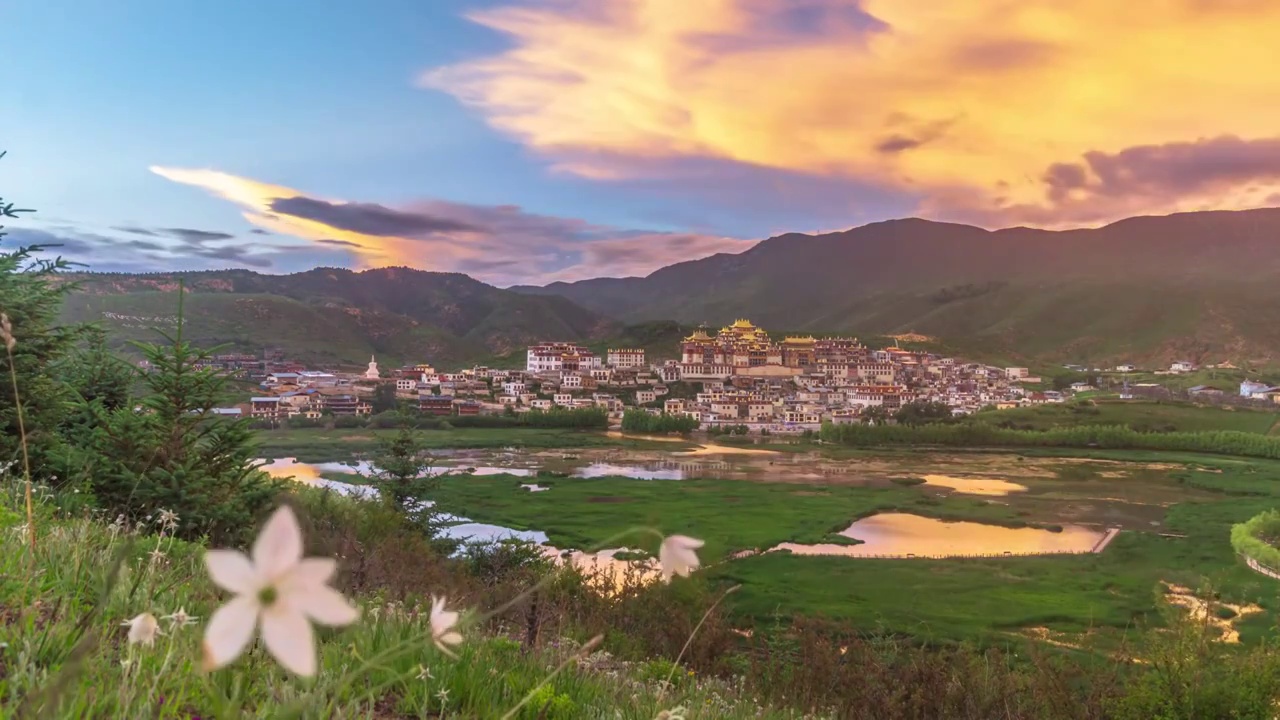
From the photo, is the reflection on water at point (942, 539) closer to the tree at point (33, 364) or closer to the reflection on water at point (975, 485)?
the reflection on water at point (975, 485)

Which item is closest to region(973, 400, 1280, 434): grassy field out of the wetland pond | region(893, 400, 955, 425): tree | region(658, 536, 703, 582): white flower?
region(893, 400, 955, 425): tree

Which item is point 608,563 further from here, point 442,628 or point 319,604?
point 319,604

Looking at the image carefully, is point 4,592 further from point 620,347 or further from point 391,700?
point 620,347

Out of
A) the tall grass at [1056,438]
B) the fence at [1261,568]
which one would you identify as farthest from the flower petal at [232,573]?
the tall grass at [1056,438]

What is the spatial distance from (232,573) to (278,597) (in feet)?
0.12

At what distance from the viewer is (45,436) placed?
210 inches

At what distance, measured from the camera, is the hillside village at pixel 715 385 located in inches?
2242

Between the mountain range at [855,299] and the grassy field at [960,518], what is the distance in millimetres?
17020

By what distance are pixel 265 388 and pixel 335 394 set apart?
4.82 m

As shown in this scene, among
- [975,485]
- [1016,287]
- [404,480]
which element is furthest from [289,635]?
[1016,287]

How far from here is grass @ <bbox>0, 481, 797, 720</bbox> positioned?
1311 millimetres

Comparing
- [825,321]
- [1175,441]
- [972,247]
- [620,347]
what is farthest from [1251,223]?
[620,347]

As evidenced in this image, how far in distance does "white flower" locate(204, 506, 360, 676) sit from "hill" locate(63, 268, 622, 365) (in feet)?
151

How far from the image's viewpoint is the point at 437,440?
4922cm
